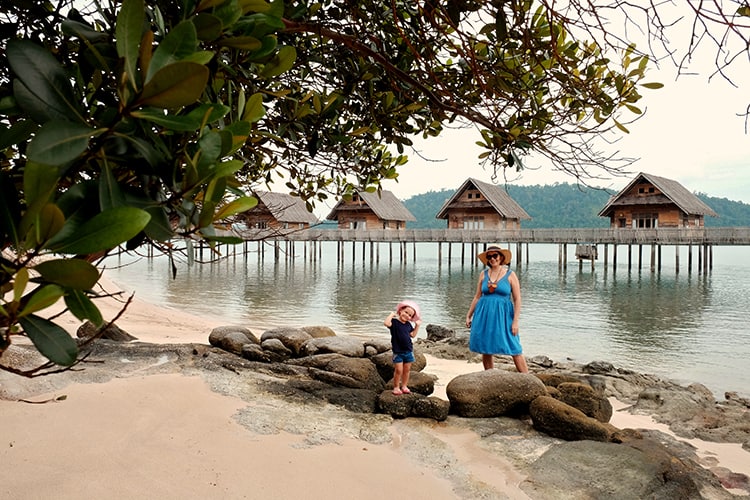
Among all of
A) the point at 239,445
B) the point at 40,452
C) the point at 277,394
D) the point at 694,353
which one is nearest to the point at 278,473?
the point at 239,445

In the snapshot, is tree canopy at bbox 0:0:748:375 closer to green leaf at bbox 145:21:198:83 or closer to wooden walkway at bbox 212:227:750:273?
Answer: green leaf at bbox 145:21:198:83

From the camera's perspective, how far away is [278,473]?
11.0ft

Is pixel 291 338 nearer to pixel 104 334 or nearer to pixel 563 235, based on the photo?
pixel 104 334

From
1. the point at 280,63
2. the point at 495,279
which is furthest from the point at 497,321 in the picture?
the point at 280,63

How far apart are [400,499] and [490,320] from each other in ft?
11.6

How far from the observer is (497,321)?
21.1 ft

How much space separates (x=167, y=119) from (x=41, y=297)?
34 centimetres

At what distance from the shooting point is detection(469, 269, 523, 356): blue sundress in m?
6.43

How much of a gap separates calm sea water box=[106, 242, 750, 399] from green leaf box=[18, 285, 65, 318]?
16.0 feet

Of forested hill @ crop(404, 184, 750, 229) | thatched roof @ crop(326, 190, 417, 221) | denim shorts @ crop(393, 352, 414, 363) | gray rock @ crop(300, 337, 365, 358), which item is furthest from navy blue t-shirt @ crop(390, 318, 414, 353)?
forested hill @ crop(404, 184, 750, 229)

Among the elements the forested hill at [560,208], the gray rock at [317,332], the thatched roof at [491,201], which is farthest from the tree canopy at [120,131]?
the forested hill at [560,208]

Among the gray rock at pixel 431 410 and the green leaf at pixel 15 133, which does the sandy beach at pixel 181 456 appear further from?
the green leaf at pixel 15 133

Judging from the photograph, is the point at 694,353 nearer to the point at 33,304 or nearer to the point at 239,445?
the point at 239,445

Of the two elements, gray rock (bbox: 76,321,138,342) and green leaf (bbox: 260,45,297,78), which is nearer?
green leaf (bbox: 260,45,297,78)
